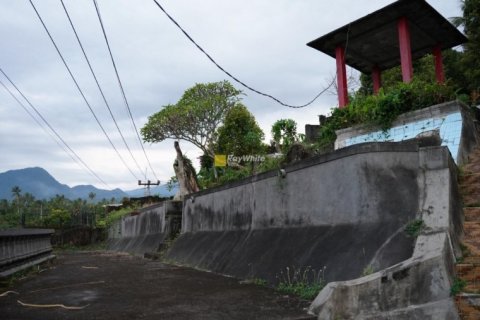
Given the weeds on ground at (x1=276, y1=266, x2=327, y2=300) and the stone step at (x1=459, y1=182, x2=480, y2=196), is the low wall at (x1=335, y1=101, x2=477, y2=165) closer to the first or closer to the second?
the stone step at (x1=459, y1=182, x2=480, y2=196)

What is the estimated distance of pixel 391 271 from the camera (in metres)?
3.97

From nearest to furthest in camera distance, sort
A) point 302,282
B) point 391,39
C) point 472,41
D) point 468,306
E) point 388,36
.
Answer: point 468,306
point 302,282
point 388,36
point 391,39
point 472,41

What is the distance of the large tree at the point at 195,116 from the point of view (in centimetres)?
3183

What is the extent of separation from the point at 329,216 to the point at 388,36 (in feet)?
30.4

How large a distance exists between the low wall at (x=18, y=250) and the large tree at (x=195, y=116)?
1948 cm

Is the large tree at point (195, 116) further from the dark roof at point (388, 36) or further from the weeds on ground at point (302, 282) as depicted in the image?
the weeds on ground at point (302, 282)

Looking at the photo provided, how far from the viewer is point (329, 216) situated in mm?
6297

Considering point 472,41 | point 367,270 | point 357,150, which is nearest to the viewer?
point 367,270

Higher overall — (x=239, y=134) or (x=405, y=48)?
(x=239, y=134)

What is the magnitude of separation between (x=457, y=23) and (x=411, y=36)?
1395 centimetres

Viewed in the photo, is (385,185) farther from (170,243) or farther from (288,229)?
(170,243)

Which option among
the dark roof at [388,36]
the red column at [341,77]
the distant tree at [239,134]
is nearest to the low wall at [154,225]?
the red column at [341,77]

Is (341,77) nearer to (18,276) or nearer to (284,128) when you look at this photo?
(284,128)

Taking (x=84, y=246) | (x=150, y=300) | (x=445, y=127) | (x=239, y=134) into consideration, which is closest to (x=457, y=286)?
(x=150, y=300)
